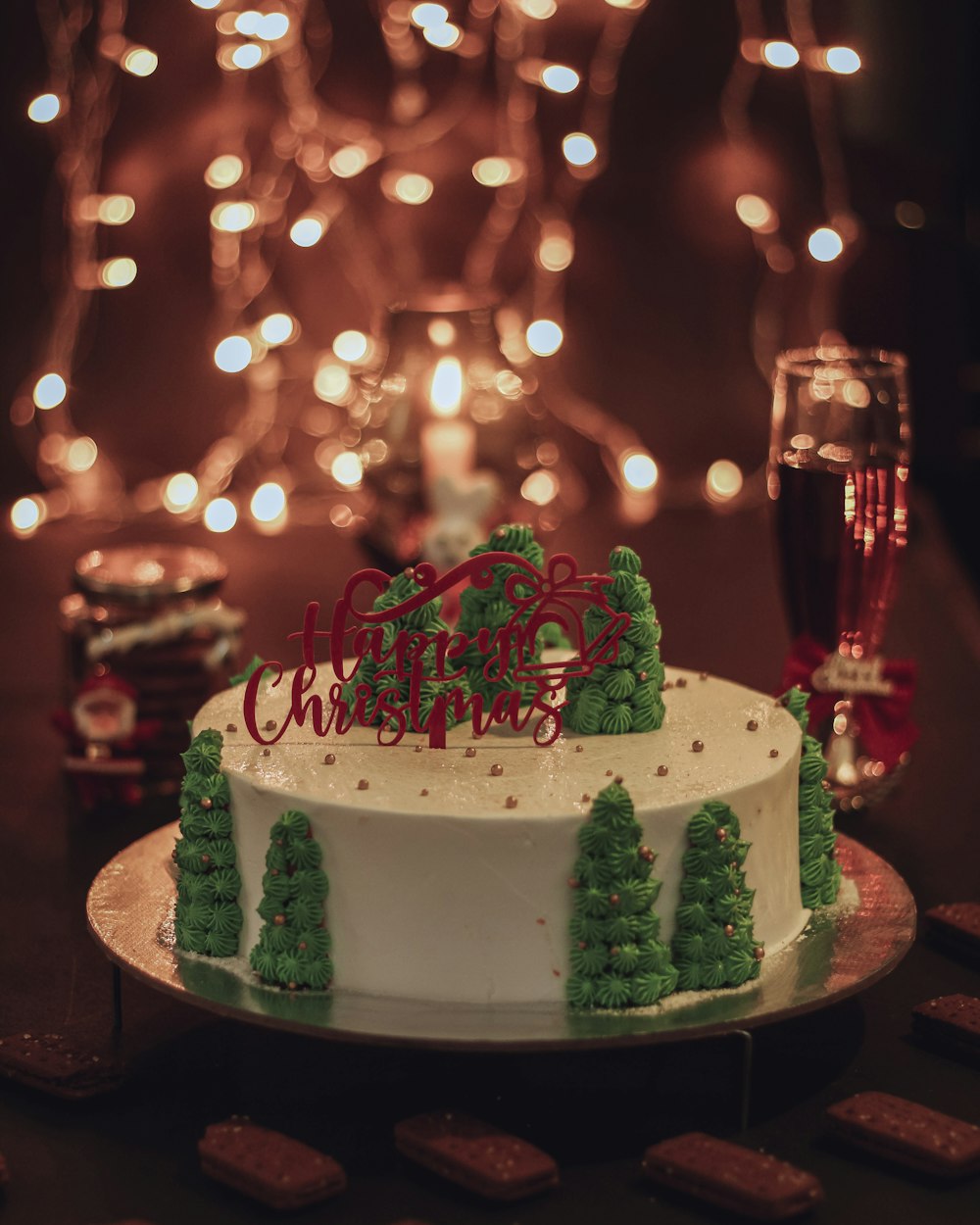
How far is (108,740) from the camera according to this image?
9.75 feet

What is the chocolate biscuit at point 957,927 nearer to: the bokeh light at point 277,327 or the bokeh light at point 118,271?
the bokeh light at point 277,327

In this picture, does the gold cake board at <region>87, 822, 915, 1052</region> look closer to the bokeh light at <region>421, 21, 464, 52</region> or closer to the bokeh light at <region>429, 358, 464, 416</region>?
the bokeh light at <region>429, 358, 464, 416</region>

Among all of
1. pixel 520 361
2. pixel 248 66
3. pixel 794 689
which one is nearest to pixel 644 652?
pixel 794 689

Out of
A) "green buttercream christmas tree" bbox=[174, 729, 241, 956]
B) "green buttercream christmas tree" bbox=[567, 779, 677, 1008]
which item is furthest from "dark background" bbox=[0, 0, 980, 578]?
"green buttercream christmas tree" bbox=[567, 779, 677, 1008]

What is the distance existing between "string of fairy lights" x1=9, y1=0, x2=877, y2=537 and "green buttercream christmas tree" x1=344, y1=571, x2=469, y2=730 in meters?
1.83

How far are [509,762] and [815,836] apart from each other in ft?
1.31

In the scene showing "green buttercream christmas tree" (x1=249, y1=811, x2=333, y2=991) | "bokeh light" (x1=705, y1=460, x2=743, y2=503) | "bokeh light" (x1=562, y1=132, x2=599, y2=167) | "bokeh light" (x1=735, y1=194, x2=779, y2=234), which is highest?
"bokeh light" (x1=562, y1=132, x2=599, y2=167)

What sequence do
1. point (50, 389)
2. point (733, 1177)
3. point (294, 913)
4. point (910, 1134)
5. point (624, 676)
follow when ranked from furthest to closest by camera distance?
1. point (50, 389)
2. point (624, 676)
3. point (294, 913)
4. point (910, 1134)
5. point (733, 1177)

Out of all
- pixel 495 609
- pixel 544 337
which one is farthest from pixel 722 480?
pixel 495 609

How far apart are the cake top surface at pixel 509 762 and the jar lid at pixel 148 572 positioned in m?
0.62

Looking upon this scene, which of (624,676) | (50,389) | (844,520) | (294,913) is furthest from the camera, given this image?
(50,389)

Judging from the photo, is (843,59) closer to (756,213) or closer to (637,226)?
(756,213)

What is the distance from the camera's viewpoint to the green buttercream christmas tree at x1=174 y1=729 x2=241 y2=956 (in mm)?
2176

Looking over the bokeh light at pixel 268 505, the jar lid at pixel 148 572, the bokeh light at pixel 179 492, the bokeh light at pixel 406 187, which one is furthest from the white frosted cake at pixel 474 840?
the bokeh light at pixel 406 187
